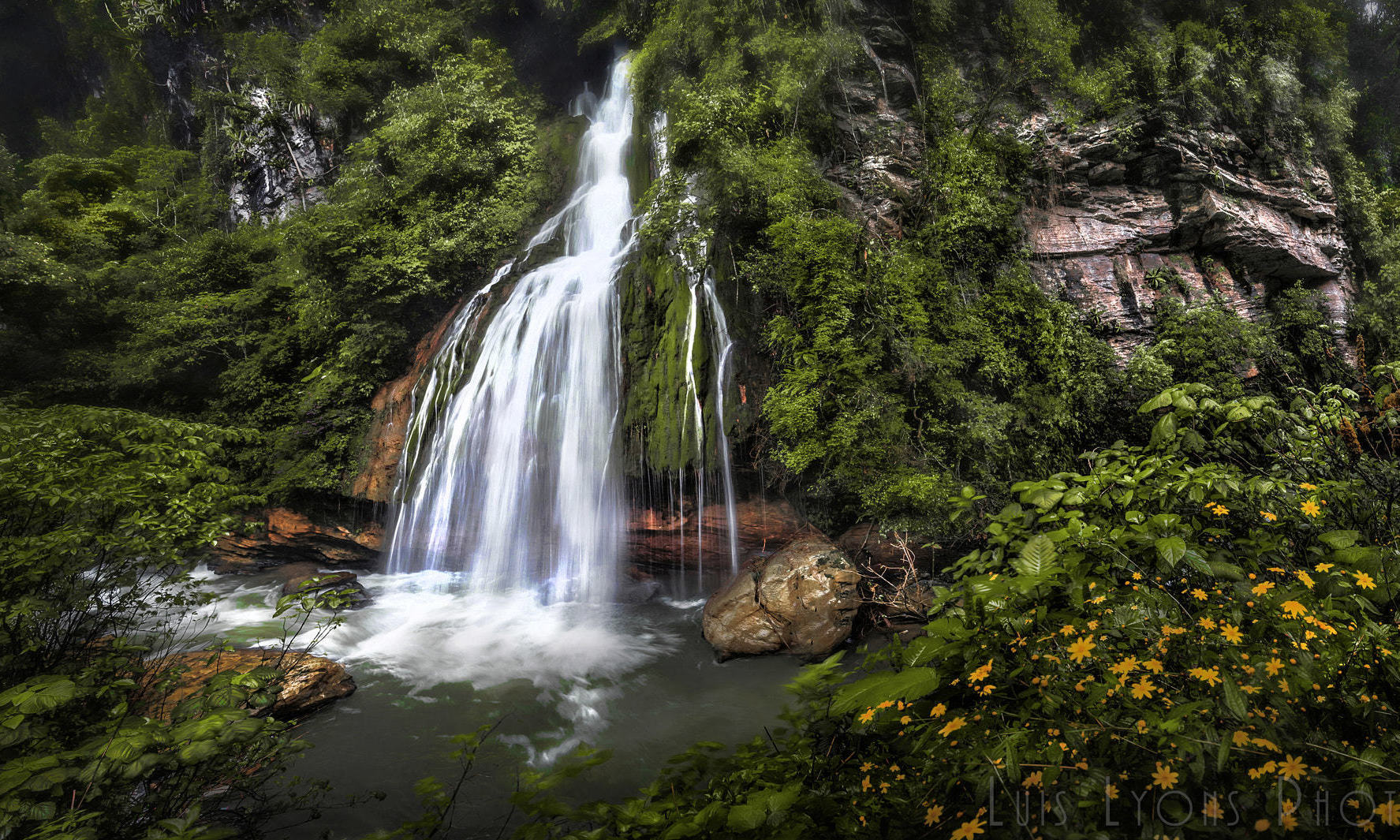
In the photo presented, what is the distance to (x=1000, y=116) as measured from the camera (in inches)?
380

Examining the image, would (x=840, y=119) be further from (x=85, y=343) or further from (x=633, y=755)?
(x=85, y=343)

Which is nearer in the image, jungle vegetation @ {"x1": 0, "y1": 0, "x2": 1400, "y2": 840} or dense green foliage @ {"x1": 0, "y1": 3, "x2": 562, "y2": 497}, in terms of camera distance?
jungle vegetation @ {"x1": 0, "y1": 0, "x2": 1400, "y2": 840}

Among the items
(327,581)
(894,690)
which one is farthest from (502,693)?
(894,690)

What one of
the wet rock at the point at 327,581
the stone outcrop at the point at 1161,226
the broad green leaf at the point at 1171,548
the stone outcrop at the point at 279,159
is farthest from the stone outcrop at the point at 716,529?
the stone outcrop at the point at 279,159

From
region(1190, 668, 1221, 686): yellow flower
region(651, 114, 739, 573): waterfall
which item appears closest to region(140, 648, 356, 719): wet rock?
region(651, 114, 739, 573): waterfall

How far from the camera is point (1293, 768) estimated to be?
3.14 ft

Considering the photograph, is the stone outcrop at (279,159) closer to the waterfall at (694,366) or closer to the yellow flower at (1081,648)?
the waterfall at (694,366)

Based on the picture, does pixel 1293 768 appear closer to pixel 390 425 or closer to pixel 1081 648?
pixel 1081 648

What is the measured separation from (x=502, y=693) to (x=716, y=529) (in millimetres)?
3330

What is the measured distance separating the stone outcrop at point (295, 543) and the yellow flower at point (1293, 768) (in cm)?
1091

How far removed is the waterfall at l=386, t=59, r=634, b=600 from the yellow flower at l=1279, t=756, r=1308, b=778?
7.39 meters

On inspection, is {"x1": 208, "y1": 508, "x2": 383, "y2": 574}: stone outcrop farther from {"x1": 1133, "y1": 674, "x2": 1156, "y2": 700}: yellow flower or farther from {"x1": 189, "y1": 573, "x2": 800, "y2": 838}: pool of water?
{"x1": 1133, "y1": 674, "x2": 1156, "y2": 700}: yellow flower

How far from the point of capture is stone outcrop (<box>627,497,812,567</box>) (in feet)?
24.5

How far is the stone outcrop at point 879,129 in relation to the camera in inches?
352
